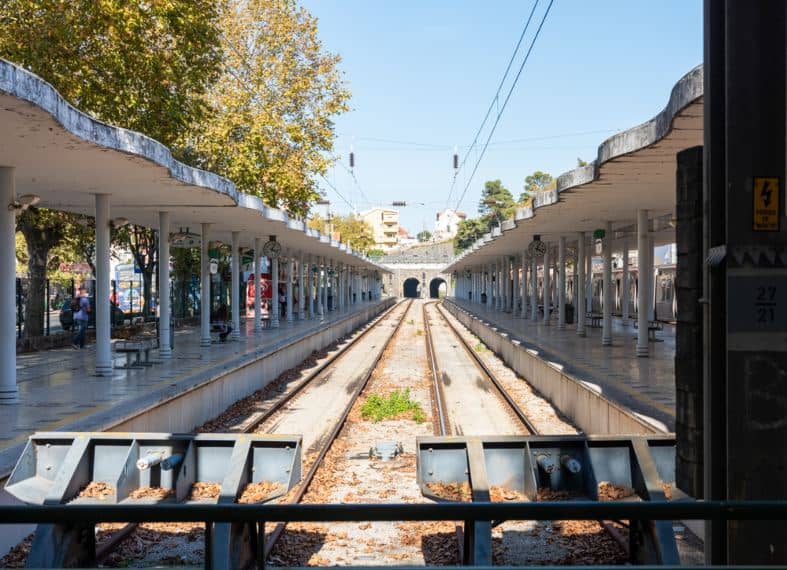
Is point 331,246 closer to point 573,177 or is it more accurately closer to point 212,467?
point 573,177

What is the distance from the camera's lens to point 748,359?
3379 millimetres

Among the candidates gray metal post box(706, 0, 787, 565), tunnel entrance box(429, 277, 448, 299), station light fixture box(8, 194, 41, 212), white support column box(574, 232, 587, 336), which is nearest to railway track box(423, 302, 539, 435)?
white support column box(574, 232, 587, 336)

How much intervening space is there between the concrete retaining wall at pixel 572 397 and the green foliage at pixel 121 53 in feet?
35.3

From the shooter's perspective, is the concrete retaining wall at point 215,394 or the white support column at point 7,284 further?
the white support column at point 7,284

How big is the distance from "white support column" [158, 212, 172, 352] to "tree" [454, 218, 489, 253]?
83.0 m

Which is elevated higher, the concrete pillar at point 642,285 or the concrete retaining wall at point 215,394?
the concrete pillar at point 642,285

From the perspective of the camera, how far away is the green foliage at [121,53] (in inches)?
695

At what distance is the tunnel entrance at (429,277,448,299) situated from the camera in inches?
4646

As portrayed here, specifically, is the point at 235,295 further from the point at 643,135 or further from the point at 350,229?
the point at 350,229

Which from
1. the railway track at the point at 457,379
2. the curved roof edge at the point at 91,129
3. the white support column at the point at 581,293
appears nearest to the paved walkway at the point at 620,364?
the white support column at the point at 581,293

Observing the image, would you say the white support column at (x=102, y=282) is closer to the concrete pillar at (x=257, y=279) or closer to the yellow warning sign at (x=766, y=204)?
the yellow warning sign at (x=766, y=204)

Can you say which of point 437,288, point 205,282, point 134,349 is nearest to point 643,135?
point 134,349

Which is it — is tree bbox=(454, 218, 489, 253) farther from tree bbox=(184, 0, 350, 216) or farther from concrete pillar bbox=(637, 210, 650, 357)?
concrete pillar bbox=(637, 210, 650, 357)

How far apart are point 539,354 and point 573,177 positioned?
530 centimetres
